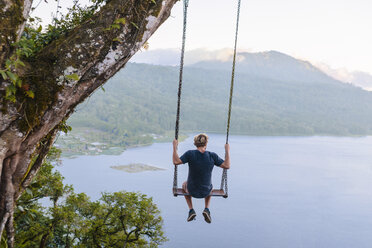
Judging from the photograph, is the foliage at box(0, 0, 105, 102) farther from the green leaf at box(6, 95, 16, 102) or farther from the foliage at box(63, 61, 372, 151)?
the foliage at box(63, 61, 372, 151)

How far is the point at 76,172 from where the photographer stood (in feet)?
155

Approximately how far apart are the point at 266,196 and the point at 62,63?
1636 inches

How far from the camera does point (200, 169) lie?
334cm

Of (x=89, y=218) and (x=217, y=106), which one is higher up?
(x=89, y=218)

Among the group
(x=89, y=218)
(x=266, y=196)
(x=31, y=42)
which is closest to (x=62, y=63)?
(x=31, y=42)

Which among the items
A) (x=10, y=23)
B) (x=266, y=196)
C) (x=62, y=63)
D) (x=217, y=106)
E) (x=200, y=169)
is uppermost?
(x=10, y=23)

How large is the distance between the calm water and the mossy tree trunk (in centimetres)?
2669

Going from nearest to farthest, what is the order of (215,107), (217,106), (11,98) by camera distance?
(11,98), (215,107), (217,106)

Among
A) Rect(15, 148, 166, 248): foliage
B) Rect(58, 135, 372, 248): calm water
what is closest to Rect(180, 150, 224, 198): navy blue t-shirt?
Rect(15, 148, 166, 248): foliage

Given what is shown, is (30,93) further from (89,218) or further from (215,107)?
(215,107)

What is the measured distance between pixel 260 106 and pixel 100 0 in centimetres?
14020

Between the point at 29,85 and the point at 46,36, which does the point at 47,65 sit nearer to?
the point at 29,85

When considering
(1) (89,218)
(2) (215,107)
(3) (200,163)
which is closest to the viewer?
(3) (200,163)

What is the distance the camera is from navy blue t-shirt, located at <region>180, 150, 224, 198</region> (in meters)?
3.28
